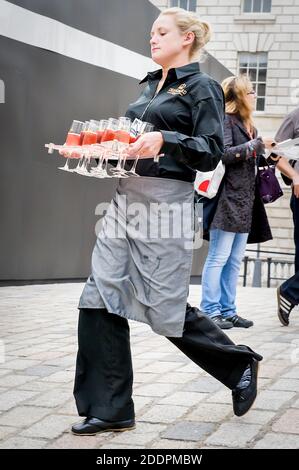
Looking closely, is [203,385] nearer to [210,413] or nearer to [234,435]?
[210,413]

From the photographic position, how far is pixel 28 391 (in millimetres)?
4199

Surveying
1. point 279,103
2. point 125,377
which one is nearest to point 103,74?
point 125,377

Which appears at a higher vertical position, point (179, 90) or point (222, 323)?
point (179, 90)

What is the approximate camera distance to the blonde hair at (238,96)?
6.80 meters

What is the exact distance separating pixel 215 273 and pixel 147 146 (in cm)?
371

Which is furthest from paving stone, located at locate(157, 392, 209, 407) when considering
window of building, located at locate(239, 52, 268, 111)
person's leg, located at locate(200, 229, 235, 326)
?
window of building, located at locate(239, 52, 268, 111)

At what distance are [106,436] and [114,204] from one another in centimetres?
98

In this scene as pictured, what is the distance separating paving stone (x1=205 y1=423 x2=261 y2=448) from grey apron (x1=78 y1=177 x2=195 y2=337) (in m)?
0.46

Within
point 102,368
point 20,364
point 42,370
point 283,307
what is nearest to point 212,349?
point 102,368

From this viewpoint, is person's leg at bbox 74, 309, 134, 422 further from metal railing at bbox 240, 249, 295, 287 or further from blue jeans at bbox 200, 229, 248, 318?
metal railing at bbox 240, 249, 295, 287

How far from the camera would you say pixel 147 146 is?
124 inches
